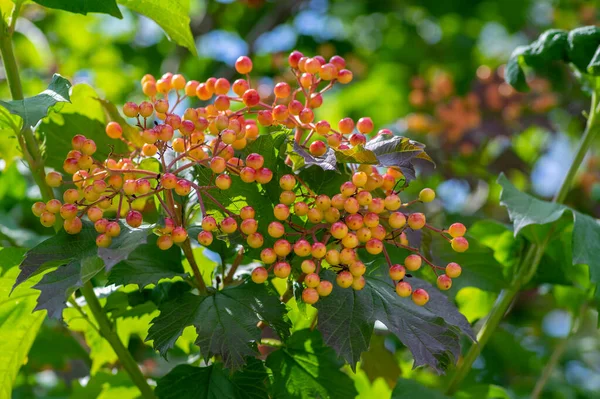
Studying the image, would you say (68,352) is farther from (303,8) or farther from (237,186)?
(303,8)

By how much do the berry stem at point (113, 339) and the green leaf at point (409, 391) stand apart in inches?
24.4

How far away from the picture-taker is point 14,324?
5.36ft

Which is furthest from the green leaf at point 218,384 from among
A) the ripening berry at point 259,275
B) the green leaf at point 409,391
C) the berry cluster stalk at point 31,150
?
Result: the green leaf at point 409,391

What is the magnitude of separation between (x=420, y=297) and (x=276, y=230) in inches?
13.1

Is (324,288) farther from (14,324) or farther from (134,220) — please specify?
(14,324)

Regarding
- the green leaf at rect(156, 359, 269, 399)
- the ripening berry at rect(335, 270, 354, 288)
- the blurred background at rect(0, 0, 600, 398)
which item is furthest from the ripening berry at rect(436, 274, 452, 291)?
the blurred background at rect(0, 0, 600, 398)

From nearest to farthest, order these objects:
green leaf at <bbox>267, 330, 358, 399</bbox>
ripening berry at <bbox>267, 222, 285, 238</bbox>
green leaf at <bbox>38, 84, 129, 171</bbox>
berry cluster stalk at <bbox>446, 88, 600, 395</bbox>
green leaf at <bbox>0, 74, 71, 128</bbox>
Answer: green leaf at <bbox>0, 74, 71, 128</bbox> → ripening berry at <bbox>267, 222, 285, 238</bbox> → green leaf at <bbox>267, 330, 358, 399</bbox> → green leaf at <bbox>38, 84, 129, 171</bbox> → berry cluster stalk at <bbox>446, 88, 600, 395</bbox>

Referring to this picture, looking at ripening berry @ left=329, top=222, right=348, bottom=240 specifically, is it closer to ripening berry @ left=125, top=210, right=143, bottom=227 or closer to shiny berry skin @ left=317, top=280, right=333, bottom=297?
shiny berry skin @ left=317, top=280, right=333, bottom=297

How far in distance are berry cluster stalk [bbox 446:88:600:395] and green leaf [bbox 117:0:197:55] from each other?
1.18 metres

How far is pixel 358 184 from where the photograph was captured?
1.37 m

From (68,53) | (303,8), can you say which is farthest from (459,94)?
(68,53)

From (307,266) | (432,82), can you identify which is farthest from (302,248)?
(432,82)

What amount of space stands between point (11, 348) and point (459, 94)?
147 inches

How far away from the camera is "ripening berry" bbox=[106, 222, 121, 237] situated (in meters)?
1.30
